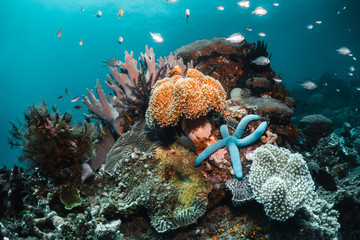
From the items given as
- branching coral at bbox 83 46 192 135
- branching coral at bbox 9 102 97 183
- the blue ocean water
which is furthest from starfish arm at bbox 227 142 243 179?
the blue ocean water

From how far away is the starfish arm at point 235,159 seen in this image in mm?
2983

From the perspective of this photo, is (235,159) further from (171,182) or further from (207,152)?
(171,182)

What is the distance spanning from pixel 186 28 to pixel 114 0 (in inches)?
1337

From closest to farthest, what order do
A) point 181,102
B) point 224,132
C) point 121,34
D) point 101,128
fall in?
point 181,102 < point 224,132 < point 101,128 < point 121,34

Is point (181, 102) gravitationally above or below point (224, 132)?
above

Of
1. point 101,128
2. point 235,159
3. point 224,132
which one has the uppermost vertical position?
point 101,128

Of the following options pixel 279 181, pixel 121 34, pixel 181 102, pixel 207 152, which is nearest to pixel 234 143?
pixel 207 152

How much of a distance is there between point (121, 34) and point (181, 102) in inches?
3743

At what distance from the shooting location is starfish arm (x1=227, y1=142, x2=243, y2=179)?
2983mm

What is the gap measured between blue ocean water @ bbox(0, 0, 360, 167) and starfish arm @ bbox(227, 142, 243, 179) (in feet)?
206

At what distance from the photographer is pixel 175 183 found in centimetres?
299

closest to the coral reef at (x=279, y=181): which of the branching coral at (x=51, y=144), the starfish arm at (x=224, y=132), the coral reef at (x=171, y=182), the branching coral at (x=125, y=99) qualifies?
the coral reef at (x=171, y=182)

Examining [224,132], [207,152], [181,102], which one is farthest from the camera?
[224,132]

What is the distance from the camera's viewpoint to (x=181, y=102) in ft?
9.75
